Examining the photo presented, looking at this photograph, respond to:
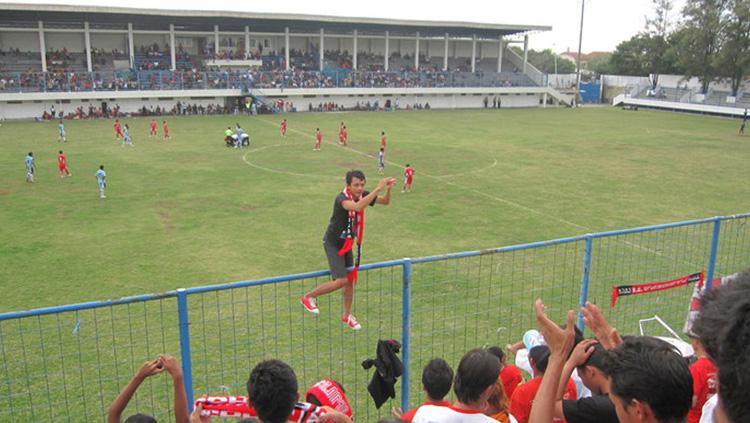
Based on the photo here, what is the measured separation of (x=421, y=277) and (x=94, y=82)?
46934 mm

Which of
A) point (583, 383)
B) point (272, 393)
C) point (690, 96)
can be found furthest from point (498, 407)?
point (690, 96)

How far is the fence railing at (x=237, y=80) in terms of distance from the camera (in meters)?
49.4

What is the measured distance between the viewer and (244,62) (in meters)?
59.5

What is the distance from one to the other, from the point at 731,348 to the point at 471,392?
6.43ft

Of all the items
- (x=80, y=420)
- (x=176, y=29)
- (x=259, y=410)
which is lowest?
(x=80, y=420)

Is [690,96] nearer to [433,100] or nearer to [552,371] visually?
[433,100]

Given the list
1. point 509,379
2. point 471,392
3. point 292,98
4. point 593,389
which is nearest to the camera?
point 471,392

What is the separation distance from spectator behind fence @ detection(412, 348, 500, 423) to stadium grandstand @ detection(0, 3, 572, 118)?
171 feet

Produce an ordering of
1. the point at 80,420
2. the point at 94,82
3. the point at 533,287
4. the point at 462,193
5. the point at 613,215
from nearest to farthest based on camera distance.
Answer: the point at 80,420 → the point at 533,287 → the point at 613,215 → the point at 462,193 → the point at 94,82

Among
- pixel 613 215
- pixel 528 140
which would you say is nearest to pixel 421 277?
pixel 613 215

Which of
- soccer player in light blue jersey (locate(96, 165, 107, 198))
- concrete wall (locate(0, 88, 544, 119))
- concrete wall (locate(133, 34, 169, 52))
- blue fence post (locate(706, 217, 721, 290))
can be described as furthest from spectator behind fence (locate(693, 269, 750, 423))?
concrete wall (locate(133, 34, 169, 52))

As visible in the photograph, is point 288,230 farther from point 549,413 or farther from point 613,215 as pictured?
point 549,413

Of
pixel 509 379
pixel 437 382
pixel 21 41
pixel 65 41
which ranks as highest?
pixel 65 41

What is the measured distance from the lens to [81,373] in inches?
342
